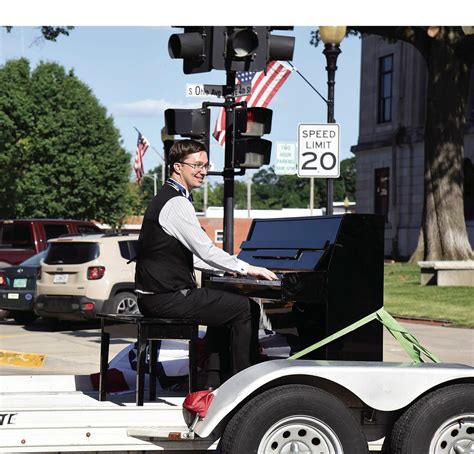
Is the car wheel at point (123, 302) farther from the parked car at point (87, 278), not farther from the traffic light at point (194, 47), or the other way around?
the traffic light at point (194, 47)

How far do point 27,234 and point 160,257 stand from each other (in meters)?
14.9

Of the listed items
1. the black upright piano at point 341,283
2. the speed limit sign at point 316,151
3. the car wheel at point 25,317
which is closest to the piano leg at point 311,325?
the black upright piano at point 341,283

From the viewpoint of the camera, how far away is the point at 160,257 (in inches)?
241

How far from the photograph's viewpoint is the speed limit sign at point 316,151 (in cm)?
1505

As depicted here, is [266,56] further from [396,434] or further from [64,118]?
[64,118]

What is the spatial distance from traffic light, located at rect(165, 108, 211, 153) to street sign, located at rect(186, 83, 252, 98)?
47 centimetres

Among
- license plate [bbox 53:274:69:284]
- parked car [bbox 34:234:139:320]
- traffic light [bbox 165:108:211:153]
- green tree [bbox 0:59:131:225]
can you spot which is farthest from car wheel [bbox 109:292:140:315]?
green tree [bbox 0:59:131:225]

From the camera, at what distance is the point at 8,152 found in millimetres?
59000

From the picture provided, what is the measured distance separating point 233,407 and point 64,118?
56554mm

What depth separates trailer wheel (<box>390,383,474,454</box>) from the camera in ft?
17.7

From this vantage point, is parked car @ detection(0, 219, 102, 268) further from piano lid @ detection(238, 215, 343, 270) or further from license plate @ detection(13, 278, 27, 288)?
piano lid @ detection(238, 215, 343, 270)

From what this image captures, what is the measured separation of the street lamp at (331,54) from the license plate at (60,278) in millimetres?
4337
